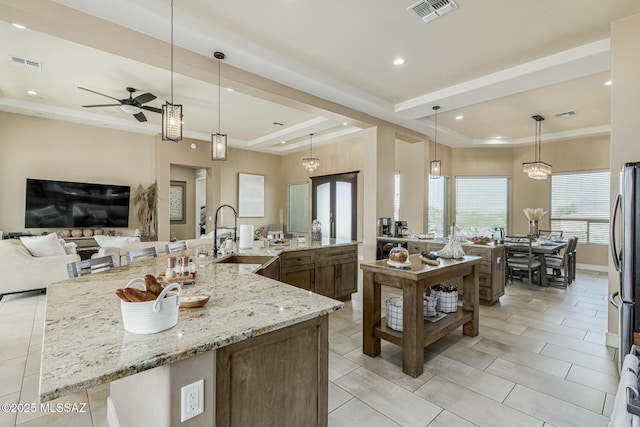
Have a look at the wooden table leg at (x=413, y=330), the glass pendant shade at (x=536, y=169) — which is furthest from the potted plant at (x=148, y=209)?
the glass pendant shade at (x=536, y=169)

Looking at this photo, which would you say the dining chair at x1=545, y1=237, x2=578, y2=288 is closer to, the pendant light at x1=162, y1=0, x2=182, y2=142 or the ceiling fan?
the pendant light at x1=162, y1=0, x2=182, y2=142

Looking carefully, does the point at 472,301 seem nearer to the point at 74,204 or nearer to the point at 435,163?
the point at 435,163

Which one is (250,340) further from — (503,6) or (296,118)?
(296,118)

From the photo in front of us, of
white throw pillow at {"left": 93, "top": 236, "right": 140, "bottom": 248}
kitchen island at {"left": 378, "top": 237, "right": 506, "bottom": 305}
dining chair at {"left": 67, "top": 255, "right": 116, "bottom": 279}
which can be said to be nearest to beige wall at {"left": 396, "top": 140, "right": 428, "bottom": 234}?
kitchen island at {"left": 378, "top": 237, "right": 506, "bottom": 305}

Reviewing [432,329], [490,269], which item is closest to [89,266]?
[432,329]

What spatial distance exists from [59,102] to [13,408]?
570 cm

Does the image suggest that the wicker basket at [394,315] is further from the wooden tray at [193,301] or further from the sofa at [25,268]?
the sofa at [25,268]

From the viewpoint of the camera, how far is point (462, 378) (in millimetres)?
2537

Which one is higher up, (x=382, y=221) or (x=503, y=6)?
(x=503, y=6)

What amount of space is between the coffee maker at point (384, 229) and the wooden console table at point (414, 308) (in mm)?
2347

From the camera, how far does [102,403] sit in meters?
2.21

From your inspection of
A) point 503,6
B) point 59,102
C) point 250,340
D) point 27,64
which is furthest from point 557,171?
point 59,102

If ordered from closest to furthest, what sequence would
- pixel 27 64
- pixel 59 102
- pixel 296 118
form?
1. pixel 27 64
2. pixel 59 102
3. pixel 296 118

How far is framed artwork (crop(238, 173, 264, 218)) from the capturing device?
923 centimetres
